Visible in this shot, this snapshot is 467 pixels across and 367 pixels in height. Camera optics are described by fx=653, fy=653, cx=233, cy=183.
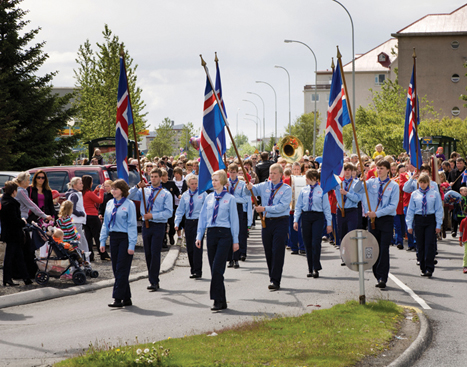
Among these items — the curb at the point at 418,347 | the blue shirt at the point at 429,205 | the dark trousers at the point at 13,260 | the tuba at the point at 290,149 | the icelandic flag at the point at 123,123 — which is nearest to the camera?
the curb at the point at 418,347

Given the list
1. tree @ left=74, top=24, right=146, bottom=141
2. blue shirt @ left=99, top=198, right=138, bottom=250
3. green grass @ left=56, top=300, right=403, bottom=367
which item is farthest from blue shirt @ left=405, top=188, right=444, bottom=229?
tree @ left=74, top=24, right=146, bottom=141

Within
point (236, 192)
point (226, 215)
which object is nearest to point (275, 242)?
point (226, 215)

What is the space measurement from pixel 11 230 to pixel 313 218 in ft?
17.7

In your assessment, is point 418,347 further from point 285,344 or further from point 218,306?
point 218,306

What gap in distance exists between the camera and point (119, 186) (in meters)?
9.78

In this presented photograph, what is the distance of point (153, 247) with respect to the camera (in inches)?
435

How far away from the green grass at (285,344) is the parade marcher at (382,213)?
7.50 feet

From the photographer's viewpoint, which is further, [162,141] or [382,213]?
[162,141]

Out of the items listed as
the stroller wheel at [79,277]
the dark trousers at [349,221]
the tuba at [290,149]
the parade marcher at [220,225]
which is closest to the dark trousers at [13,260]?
the stroller wheel at [79,277]

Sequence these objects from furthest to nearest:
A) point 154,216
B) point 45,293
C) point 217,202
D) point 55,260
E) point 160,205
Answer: point 55,260 → point 160,205 → point 154,216 → point 45,293 → point 217,202

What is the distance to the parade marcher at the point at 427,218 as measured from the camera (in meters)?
11.9

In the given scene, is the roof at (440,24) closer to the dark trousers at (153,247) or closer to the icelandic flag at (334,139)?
the icelandic flag at (334,139)

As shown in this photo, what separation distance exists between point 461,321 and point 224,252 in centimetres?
328

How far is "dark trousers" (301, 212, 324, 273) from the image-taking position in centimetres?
1198
